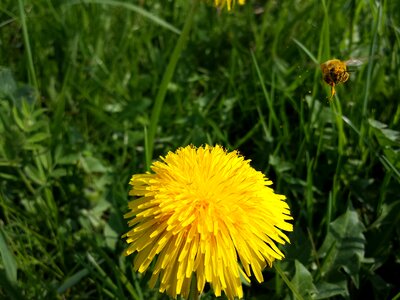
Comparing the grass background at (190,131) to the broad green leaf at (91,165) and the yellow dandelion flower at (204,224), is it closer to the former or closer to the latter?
the broad green leaf at (91,165)

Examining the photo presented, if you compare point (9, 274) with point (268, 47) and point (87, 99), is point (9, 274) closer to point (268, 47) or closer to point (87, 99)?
point (87, 99)

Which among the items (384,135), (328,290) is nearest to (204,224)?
(328,290)

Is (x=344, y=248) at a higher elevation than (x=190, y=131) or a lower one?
lower

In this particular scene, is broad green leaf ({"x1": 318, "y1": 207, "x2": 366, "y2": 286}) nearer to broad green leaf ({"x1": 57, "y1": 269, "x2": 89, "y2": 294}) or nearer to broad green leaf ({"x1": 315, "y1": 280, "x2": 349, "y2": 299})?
broad green leaf ({"x1": 315, "y1": 280, "x2": 349, "y2": 299})

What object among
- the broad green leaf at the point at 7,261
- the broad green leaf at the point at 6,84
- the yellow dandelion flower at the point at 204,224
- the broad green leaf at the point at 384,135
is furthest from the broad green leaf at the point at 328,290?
the broad green leaf at the point at 6,84

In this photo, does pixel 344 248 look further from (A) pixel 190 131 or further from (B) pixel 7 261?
(B) pixel 7 261

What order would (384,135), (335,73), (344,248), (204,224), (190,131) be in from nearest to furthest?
(204,224)
(335,73)
(344,248)
(384,135)
(190,131)

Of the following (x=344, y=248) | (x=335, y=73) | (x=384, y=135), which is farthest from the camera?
(x=384, y=135)

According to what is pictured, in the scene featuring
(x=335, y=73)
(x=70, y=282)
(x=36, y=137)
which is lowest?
(x=70, y=282)
